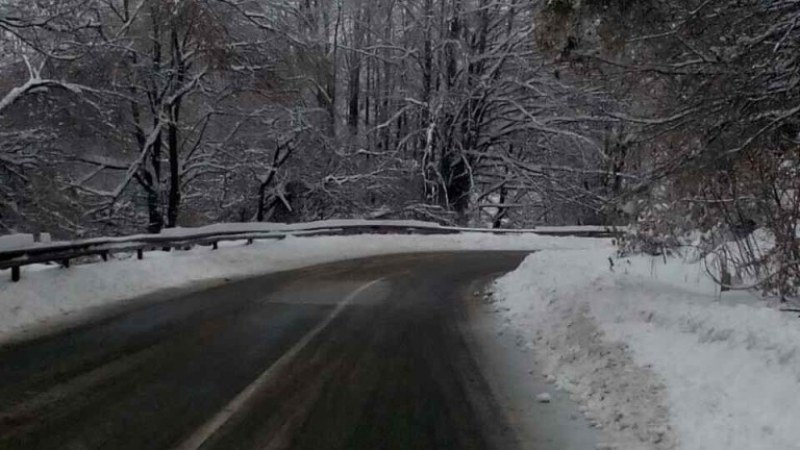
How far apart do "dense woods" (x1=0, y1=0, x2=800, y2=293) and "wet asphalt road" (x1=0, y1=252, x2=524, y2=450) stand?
3.92 meters

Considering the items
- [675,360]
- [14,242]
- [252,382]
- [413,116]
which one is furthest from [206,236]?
[413,116]

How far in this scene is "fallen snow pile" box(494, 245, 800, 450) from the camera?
5.59m

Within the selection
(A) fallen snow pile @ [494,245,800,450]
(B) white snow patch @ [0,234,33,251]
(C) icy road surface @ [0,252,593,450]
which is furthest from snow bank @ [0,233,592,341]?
(A) fallen snow pile @ [494,245,800,450]

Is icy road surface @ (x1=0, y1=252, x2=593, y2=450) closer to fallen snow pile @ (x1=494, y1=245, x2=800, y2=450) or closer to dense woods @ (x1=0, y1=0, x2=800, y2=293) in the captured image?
fallen snow pile @ (x1=494, y1=245, x2=800, y2=450)

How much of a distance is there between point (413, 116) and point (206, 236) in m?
20.5

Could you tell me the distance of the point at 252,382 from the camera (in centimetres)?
760

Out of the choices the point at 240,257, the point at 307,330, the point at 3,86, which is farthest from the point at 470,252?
the point at 307,330

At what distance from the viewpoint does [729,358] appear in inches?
263

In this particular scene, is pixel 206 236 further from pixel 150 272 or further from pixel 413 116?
pixel 413 116

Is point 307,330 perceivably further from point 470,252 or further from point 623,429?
point 470,252

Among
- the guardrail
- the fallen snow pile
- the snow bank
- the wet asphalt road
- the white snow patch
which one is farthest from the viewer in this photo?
the guardrail

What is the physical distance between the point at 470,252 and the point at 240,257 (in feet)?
34.1

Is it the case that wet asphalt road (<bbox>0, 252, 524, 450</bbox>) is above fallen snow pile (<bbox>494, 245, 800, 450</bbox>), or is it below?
below

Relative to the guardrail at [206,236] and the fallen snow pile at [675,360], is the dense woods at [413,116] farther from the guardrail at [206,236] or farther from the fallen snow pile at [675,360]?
the guardrail at [206,236]
